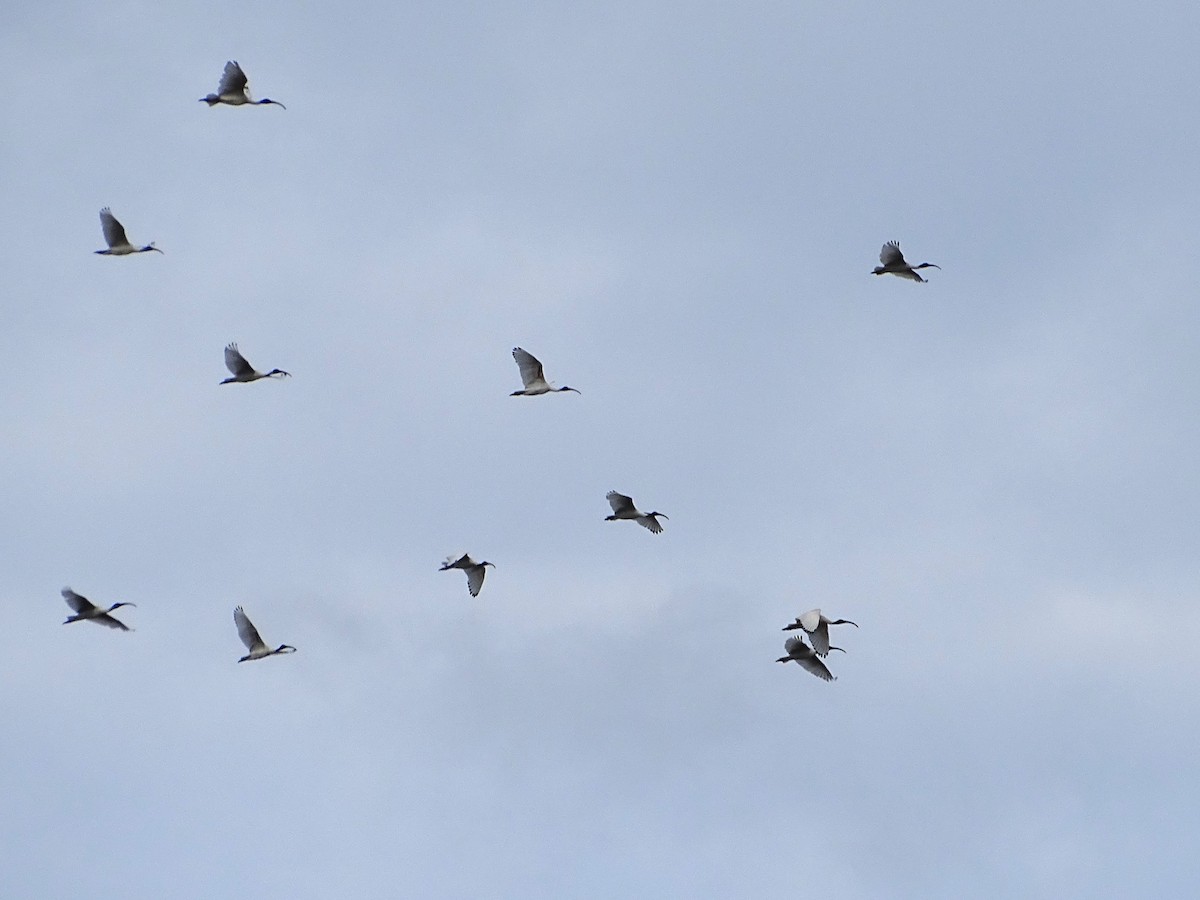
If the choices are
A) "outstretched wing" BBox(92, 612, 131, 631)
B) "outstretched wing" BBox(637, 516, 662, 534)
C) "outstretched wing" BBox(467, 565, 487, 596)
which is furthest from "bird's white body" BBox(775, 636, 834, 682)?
"outstretched wing" BBox(92, 612, 131, 631)

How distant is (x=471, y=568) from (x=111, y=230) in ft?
67.9

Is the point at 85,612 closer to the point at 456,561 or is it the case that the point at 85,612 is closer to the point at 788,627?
the point at 456,561

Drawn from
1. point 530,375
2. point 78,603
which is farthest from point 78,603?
point 530,375

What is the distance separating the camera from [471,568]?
292 ft

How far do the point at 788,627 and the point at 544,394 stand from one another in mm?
16287

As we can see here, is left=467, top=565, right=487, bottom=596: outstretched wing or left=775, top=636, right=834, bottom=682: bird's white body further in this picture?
left=467, top=565, right=487, bottom=596: outstretched wing

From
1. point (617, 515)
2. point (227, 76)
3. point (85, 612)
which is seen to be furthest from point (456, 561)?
point (227, 76)

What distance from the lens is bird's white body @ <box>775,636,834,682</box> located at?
80.8 metres

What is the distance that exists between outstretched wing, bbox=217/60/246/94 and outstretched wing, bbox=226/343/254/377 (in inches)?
409

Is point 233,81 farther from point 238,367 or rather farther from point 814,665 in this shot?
point 814,665

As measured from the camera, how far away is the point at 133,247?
287 feet

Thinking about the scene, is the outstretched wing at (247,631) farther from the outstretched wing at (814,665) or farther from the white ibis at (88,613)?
the outstretched wing at (814,665)

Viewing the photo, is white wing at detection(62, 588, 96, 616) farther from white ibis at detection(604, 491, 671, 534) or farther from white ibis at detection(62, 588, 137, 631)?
white ibis at detection(604, 491, 671, 534)

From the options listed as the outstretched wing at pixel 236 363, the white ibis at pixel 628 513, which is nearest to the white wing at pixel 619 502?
the white ibis at pixel 628 513
